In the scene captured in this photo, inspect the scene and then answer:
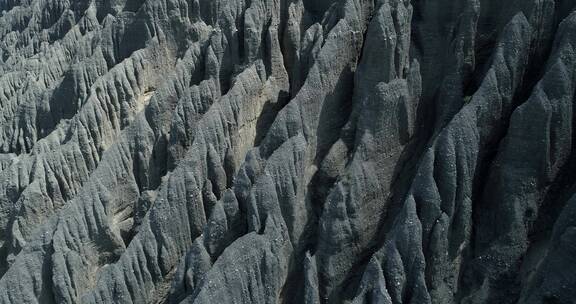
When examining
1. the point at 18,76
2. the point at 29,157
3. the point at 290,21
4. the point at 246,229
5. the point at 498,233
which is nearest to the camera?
the point at 498,233

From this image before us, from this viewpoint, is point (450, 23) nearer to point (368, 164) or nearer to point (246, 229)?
point (368, 164)

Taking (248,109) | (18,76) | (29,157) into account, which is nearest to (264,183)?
(248,109)

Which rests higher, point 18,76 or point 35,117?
point 18,76

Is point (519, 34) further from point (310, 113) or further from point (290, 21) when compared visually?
point (290, 21)

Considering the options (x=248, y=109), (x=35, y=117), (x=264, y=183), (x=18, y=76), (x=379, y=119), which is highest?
(x=18, y=76)

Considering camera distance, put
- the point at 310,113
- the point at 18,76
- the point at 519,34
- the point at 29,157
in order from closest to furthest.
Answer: the point at 519,34, the point at 310,113, the point at 29,157, the point at 18,76

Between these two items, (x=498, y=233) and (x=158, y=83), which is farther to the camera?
(x=158, y=83)

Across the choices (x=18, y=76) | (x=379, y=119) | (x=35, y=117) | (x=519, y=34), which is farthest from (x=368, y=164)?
(x=18, y=76)
